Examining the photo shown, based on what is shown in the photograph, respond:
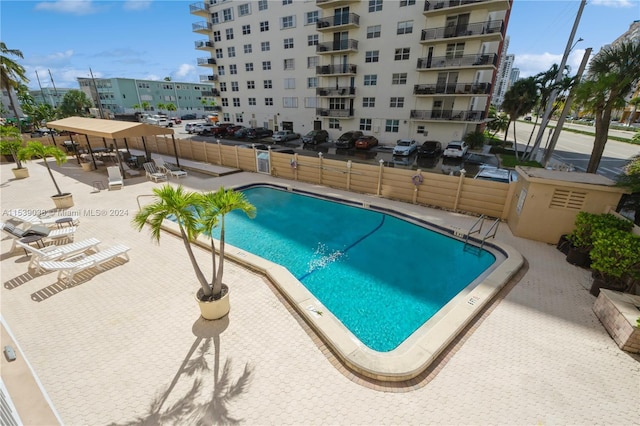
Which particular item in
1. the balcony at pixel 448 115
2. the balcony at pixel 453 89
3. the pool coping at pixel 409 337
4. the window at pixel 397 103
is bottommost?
the pool coping at pixel 409 337

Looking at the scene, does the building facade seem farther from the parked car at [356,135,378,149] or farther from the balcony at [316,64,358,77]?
the parked car at [356,135,378,149]

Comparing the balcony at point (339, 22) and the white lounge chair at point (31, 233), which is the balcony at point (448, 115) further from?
the white lounge chair at point (31, 233)

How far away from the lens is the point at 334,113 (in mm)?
31469

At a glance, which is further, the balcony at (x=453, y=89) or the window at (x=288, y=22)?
the window at (x=288, y=22)

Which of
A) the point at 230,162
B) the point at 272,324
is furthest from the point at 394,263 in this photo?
the point at 230,162

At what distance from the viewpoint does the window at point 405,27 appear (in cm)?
2586

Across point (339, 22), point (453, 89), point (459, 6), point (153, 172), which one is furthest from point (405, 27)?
point (153, 172)

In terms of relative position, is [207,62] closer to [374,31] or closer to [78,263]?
[374,31]

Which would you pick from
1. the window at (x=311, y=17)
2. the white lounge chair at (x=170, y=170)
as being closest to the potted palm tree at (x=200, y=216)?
the white lounge chair at (x=170, y=170)

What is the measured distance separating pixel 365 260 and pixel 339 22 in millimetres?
29035

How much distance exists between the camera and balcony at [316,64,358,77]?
29219 millimetres

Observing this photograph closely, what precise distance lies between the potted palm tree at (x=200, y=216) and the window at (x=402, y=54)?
92.0 ft

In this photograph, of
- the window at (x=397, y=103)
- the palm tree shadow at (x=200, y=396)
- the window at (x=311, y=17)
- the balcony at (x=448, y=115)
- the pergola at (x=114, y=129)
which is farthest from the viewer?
the window at (x=311, y=17)

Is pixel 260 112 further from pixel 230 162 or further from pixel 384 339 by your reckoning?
pixel 384 339
